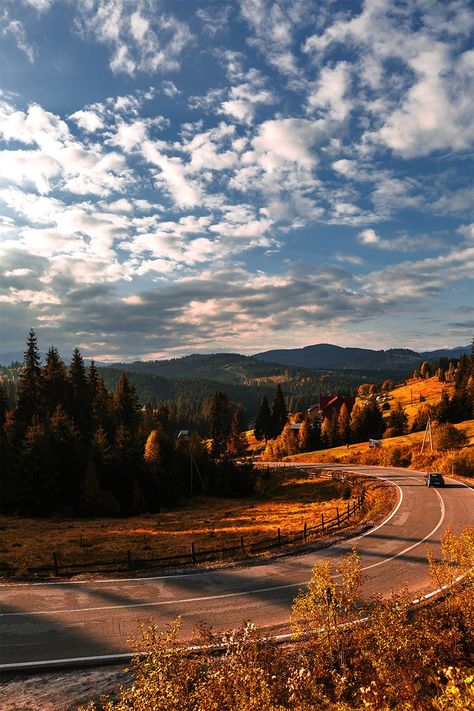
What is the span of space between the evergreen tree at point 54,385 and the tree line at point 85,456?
0.14 meters

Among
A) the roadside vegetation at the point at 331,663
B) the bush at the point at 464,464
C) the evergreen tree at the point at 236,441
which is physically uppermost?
the roadside vegetation at the point at 331,663

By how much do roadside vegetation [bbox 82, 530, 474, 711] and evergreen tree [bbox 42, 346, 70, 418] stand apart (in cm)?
5433

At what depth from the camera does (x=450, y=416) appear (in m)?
94.7

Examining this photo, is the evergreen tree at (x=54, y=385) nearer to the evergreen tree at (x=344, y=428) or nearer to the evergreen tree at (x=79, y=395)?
the evergreen tree at (x=79, y=395)

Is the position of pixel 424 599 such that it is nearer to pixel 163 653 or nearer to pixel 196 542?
pixel 163 653

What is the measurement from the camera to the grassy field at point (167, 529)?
27.9m

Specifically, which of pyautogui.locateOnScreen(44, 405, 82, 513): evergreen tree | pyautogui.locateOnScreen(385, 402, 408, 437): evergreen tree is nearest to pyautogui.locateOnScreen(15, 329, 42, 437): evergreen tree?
pyautogui.locateOnScreen(44, 405, 82, 513): evergreen tree

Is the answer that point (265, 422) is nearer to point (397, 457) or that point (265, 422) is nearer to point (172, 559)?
point (397, 457)

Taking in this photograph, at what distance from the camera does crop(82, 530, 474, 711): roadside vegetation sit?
8078 millimetres

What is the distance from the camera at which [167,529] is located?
129 ft

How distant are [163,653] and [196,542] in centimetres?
2449

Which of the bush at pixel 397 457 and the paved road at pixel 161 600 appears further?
the bush at pixel 397 457

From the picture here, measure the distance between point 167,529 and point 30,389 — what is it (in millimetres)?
34654

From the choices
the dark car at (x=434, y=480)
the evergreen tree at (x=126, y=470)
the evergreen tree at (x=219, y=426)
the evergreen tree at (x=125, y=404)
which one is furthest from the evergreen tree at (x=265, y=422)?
the dark car at (x=434, y=480)
